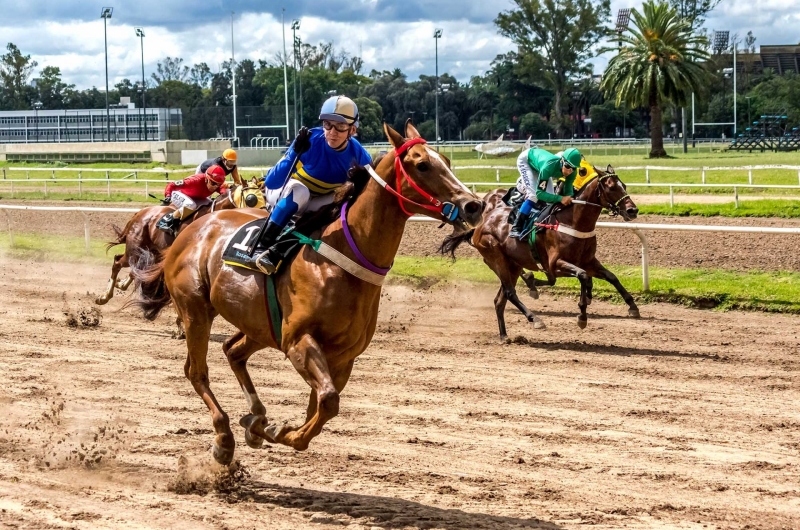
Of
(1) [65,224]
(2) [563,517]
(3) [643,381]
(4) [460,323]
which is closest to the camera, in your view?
(2) [563,517]

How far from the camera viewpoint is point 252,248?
6090 mm

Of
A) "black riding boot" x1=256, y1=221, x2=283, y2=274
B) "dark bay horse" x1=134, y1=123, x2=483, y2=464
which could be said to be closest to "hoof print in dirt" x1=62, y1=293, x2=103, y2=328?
"dark bay horse" x1=134, y1=123, x2=483, y2=464

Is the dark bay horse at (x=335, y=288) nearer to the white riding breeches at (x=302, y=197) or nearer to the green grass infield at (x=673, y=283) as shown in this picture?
the white riding breeches at (x=302, y=197)

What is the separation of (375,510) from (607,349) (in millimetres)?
5551

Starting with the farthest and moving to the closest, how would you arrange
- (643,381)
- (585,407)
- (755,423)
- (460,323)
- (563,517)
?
1. (460,323)
2. (643,381)
3. (585,407)
4. (755,423)
5. (563,517)

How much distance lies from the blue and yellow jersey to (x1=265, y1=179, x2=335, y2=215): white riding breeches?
0.14 ft

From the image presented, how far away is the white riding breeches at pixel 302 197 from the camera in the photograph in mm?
6000

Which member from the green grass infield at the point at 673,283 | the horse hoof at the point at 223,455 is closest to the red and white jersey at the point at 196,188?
the green grass infield at the point at 673,283

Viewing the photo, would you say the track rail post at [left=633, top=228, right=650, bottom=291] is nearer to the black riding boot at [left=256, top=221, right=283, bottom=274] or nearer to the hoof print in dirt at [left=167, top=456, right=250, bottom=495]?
the black riding boot at [left=256, top=221, right=283, bottom=274]

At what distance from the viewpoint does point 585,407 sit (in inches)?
306

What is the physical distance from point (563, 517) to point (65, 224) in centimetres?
1912

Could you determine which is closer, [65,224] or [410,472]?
[410,472]

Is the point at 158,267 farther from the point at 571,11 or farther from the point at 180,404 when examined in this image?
the point at 571,11

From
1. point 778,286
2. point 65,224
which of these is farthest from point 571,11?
point 778,286
